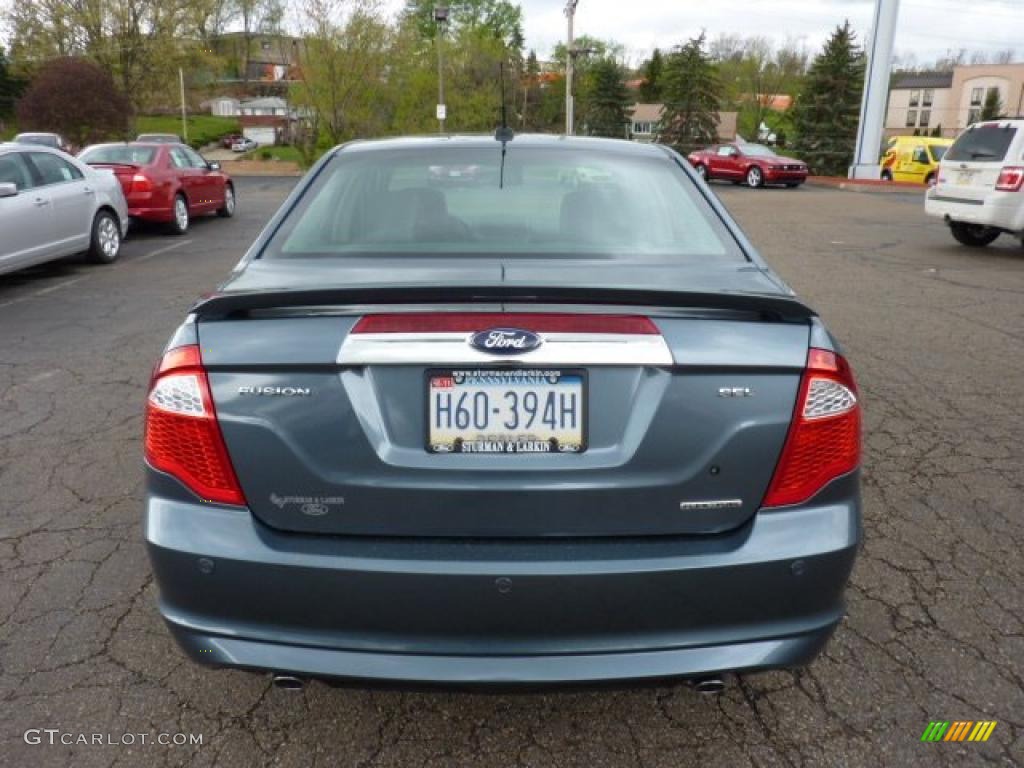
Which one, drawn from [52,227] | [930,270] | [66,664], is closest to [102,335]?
[52,227]

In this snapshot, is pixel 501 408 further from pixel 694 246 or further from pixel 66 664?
pixel 66 664

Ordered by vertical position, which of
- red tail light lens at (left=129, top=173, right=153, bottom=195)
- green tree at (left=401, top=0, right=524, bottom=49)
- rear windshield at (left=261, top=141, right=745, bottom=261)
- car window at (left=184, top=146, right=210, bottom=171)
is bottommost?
red tail light lens at (left=129, top=173, right=153, bottom=195)

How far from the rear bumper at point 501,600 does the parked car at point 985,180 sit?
435 inches

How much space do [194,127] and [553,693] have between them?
85.6 m

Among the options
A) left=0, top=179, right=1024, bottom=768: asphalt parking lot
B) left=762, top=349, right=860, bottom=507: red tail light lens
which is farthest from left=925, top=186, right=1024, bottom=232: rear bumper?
left=762, top=349, right=860, bottom=507: red tail light lens

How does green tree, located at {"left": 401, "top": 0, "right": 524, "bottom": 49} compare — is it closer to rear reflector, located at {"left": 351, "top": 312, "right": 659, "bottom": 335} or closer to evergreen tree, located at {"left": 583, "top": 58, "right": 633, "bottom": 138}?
evergreen tree, located at {"left": 583, "top": 58, "right": 633, "bottom": 138}

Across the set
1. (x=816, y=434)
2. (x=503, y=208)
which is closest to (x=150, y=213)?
(x=503, y=208)

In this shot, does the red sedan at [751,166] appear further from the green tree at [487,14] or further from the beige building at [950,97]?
the green tree at [487,14]

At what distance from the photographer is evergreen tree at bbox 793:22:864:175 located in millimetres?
45031

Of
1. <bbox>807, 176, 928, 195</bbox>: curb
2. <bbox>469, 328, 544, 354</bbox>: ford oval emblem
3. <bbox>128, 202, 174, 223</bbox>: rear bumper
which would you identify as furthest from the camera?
<bbox>807, 176, 928, 195</bbox>: curb

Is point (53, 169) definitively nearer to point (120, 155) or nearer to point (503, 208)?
point (120, 155)

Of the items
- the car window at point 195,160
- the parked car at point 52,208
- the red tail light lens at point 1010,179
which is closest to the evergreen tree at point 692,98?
the car window at point 195,160

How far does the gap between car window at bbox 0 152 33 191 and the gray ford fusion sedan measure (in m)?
8.22

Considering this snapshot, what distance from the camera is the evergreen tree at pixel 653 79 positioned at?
272 ft
